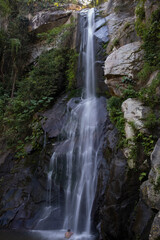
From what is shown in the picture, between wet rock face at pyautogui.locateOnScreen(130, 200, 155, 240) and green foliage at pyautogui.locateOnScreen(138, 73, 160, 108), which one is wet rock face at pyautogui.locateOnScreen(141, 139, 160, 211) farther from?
green foliage at pyautogui.locateOnScreen(138, 73, 160, 108)

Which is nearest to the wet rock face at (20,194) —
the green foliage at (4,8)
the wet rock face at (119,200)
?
the wet rock face at (119,200)

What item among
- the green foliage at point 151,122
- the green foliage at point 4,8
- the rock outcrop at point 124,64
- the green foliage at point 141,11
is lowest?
the green foliage at point 151,122

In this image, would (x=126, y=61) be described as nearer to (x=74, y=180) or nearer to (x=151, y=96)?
(x=151, y=96)

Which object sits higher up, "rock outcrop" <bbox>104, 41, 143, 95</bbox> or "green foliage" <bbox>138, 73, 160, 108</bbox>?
"rock outcrop" <bbox>104, 41, 143, 95</bbox>

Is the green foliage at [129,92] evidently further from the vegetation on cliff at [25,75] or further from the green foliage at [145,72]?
the vegetation on cliff at [25,75]

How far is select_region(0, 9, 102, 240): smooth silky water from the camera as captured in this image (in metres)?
5.71

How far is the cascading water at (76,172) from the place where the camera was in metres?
5.92

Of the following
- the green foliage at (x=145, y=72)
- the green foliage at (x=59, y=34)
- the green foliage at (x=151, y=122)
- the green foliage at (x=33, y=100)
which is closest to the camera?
the green foliage at (x=151, y=122)

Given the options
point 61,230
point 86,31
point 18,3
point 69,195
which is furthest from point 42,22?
point 61,230

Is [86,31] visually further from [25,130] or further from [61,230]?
[61,230]

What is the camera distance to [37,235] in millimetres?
5629

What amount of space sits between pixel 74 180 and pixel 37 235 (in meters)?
1.88

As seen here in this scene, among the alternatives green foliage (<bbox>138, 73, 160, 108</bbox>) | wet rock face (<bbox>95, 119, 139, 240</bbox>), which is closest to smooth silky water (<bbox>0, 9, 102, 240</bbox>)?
wet rock face (<bbox>95, 119, 139, 240</bbox>)

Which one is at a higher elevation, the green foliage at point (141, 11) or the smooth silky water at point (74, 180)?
the green foliage at point (141, 11)
